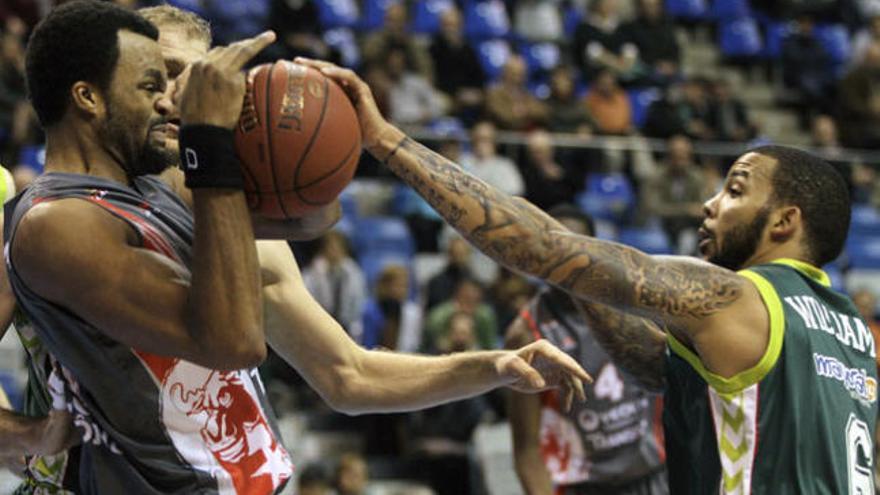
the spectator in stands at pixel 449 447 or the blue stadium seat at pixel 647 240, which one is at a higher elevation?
the blue stadium seat at pixel 647 240

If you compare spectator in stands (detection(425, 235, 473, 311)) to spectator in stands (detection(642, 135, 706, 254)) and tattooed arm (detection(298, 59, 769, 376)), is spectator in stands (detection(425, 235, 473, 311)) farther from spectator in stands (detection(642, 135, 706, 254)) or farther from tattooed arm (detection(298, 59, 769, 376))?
tattooed arm (detection(298, 59, 769, 376))

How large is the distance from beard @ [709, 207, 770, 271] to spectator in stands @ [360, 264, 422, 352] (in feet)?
20.2

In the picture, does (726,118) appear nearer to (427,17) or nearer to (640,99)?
(640,99)

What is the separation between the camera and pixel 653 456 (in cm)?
657

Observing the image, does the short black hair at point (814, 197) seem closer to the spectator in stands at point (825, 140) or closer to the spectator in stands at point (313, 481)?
the spectator in stands at point (313, 481)

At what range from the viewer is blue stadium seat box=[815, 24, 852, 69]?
1711cm

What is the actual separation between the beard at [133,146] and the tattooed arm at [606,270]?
65 cm

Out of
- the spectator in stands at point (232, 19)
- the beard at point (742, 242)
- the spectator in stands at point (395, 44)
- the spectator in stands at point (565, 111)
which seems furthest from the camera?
the spectator in stands at point (565, 111)

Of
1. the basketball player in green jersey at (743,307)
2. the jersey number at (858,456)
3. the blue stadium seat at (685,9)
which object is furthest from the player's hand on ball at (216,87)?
the blue stadium seat at (685,9)

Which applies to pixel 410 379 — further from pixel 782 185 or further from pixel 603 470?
pixel 603 470

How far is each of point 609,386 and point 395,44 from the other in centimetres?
742

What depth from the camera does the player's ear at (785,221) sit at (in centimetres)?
409

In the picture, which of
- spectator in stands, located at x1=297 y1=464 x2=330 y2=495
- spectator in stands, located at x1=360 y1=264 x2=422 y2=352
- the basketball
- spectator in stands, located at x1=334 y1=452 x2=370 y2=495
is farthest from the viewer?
spectator in stands, located at x1=360 y1=264 x2=422 y2=352

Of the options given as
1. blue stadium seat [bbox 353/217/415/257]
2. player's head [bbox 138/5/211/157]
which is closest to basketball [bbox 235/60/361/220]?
player's head [bbox 138/5/211/157]
